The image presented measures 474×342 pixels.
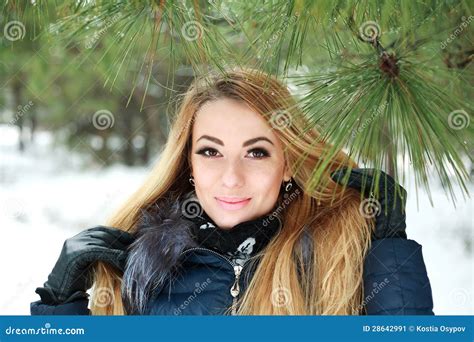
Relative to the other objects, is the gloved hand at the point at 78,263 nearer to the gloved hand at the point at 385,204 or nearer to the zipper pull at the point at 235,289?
the zipper pull at the point at 235,289

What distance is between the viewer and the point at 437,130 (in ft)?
2.48

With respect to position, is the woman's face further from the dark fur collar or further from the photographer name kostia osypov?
the photographer name kostia osypov

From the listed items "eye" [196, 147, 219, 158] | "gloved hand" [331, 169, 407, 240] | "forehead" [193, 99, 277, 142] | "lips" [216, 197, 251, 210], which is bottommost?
"gloved hand" [331, 169, 407, 240]

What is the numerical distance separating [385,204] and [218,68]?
11.2 inches

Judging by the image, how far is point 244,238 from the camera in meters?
1.01

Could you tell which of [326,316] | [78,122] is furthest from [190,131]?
[78,122]

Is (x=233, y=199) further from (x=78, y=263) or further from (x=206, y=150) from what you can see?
(x=78, y=263)

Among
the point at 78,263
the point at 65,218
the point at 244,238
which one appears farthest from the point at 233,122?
the point at 65,218

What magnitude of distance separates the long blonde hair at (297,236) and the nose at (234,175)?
72mm

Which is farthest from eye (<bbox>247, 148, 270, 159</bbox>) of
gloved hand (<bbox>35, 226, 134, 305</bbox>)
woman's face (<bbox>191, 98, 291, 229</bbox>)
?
gloved hand (<bbox>35, 226, 134, 305</bbox>)

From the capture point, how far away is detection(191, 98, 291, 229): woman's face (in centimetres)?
99

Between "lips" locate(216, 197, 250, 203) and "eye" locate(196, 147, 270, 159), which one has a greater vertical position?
"eye" locate(196, 147, 270, 159)

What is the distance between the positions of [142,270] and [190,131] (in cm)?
22

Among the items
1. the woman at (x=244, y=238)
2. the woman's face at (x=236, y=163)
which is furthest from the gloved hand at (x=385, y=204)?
the woman's face at (x=236, y=163)
